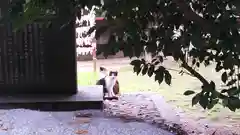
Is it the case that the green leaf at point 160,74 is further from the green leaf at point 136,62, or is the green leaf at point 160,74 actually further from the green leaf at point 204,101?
the green leaf at point 204,101

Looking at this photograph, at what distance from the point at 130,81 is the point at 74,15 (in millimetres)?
7293

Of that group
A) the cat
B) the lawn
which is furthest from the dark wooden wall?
the lawn

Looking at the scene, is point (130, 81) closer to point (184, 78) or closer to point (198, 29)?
point (184, 78)

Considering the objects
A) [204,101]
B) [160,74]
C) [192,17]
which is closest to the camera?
[192,17]

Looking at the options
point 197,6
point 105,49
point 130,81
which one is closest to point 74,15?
point 105,49

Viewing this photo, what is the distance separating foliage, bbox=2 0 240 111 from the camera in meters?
1.54

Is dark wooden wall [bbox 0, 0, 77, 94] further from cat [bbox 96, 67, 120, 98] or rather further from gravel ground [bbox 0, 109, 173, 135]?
cat [bbox 96, 67, 120, 98]

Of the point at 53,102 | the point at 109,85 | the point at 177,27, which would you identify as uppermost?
the point at 177,27

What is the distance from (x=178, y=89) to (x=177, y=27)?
6173 mm

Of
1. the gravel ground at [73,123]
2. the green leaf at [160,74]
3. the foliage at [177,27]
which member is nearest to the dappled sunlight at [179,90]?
the gravel ground at [73,123]

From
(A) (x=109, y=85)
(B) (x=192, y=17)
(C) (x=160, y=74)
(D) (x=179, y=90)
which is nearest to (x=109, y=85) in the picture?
(A) (x=109, y=85)

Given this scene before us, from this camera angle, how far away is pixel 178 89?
7.86 m

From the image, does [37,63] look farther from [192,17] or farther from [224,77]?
[192,17]

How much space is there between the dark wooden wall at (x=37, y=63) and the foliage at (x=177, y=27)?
134 inches
